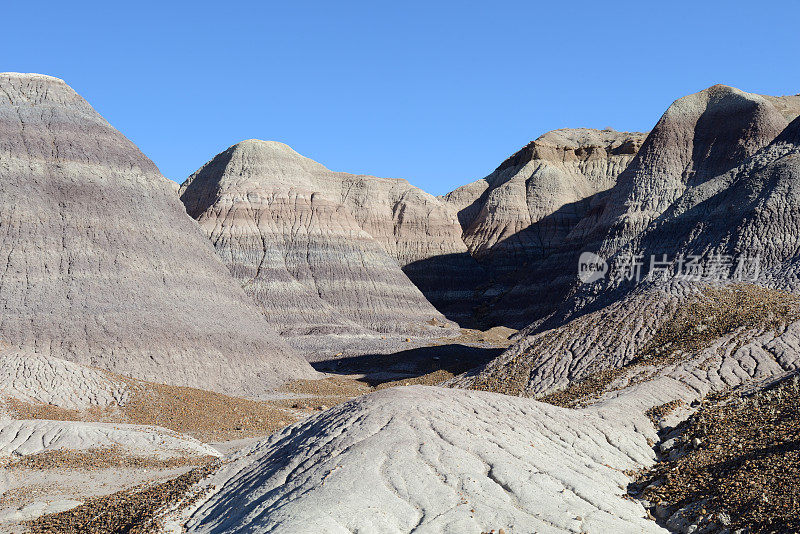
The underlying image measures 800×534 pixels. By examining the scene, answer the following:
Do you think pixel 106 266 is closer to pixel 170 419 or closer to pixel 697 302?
pixel 170 419

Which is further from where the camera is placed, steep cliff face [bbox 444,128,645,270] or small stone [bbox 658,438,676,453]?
steep cliff face [bbox 444,128,645,270]

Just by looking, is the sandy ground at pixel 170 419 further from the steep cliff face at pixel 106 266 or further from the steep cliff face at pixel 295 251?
the steep cliff face at pixel 295 251

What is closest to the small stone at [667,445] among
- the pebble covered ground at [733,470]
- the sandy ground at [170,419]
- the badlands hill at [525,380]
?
the pebble covered ground at [733,470]

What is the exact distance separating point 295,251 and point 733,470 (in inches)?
2161

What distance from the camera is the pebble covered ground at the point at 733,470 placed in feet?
33.2

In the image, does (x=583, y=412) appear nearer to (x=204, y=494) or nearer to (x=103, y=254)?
(x=204, y=494)

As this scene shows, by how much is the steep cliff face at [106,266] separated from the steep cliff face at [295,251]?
17.6m

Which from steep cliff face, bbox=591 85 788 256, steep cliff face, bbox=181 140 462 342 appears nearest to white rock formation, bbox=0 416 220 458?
steep cliff face, bbox=181 140 462 342

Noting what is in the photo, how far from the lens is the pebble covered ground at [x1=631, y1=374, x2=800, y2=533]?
33.2ft

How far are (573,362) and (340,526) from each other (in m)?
17.0

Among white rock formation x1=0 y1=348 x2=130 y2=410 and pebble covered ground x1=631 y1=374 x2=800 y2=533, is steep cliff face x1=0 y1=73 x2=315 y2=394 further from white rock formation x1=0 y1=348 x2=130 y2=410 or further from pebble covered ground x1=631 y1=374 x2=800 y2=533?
pebble covered ground x1=631 y1=374 x2=800 y2=533

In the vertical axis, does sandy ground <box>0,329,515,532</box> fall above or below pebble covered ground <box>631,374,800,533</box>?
above

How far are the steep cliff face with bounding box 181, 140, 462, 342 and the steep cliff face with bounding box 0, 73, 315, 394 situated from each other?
17.6m

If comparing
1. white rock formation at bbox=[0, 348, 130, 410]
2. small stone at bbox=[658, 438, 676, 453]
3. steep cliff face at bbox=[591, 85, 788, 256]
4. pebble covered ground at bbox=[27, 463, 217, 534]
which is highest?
steep cliff face at bbox=[591, 85, 788, 256]
